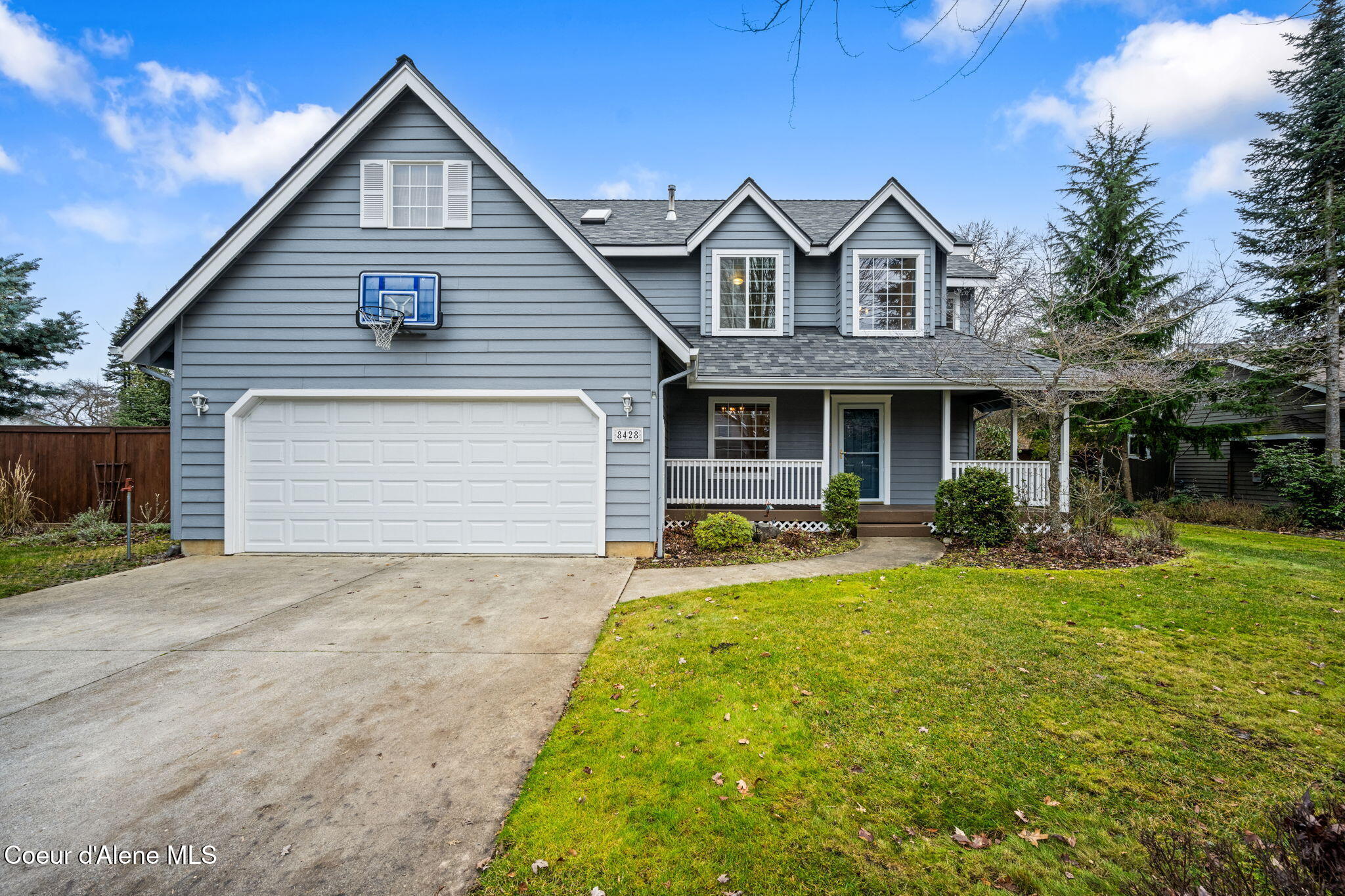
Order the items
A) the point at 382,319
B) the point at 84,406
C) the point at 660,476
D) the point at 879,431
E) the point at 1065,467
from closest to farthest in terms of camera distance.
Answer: the point at 382,319 → the point at 660,476 → the point at 1065,467 → the point at 879,431 → the point at 84,406

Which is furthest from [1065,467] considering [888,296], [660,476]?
[660,476]

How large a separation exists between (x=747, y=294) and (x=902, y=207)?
3.68 meters

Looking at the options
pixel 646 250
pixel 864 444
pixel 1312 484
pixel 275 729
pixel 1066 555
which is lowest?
pixel 275 729

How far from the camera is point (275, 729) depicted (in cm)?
324

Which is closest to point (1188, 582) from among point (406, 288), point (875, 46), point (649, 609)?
point (649, 609)

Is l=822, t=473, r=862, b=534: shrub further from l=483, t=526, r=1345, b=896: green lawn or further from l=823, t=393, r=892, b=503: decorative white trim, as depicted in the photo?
l=483, t=526, r=1345, b=896: green lawn

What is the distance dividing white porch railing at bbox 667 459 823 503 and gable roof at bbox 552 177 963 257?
15.5ft

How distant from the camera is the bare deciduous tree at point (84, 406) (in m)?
20.9

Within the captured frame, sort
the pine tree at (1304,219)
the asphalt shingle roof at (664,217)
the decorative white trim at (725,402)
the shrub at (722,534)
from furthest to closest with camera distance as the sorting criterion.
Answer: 1. the pine tree at (1304,219)
2. the asphalt shingle roof at (664,217)
3. the decorative white trim at (725,402)
4. the shrub at (722,534)

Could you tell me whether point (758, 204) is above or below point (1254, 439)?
above

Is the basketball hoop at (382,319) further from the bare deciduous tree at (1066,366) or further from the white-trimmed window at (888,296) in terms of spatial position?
the bare deciduous tree at (1066,366)

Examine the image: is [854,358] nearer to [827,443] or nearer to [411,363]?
[827,443]

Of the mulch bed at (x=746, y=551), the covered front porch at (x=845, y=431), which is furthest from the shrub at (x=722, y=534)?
the covered front porch at (x=845, y=431)

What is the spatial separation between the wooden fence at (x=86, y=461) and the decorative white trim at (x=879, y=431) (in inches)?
530
